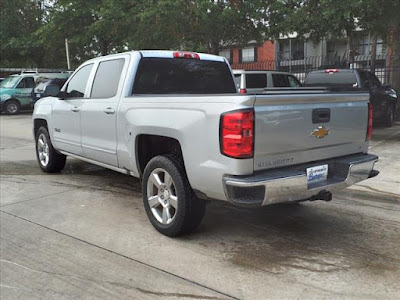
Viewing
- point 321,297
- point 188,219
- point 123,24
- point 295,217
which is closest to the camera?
point 321,297

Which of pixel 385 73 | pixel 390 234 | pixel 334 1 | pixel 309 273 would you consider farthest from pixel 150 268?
pixel 385 73

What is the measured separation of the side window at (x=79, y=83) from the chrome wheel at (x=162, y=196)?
220cm

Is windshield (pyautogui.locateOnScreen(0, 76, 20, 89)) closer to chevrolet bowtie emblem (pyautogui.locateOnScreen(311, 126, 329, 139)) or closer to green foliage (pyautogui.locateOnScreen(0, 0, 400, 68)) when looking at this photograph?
green foliage (pyautogui.locateOnScreen(0, 0, 400, 68))

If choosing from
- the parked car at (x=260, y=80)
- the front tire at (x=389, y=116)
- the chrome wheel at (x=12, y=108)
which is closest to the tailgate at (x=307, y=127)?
the parked car at (x=260, y=80)

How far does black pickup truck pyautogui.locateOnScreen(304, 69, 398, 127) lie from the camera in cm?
1115

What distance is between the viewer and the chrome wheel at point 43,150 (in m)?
7.33

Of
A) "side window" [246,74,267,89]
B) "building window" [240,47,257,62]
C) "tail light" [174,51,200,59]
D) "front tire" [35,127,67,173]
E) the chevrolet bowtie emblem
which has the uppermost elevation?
"building window" [240,47,257,62]

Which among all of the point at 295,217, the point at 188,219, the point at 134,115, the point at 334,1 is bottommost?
the point at 295,217

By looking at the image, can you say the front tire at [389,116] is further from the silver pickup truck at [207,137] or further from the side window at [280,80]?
the silver pickup truck at [207,137]

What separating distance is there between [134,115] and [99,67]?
1.54 metres

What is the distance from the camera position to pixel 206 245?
424 cm

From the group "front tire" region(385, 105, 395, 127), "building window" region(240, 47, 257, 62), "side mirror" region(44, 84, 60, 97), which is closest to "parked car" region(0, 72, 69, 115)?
"side mirror" region(44, 84, 60, 97)

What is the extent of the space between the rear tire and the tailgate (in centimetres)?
1930

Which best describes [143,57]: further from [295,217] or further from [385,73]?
[385,73]
